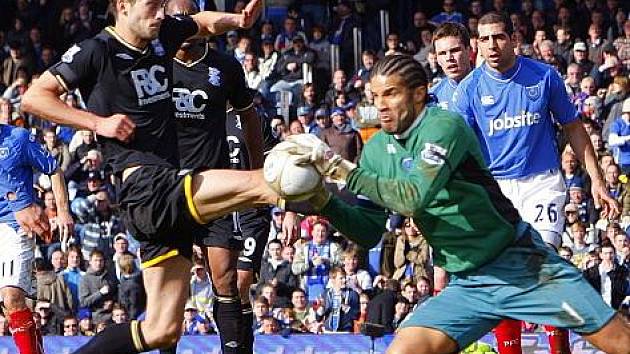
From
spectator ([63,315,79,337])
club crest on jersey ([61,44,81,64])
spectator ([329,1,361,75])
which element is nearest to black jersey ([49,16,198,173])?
club crest on jersey ([61,44,81,64])

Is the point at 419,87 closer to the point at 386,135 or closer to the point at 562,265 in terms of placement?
the point at 386,135

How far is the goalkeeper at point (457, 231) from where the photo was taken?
727 cm

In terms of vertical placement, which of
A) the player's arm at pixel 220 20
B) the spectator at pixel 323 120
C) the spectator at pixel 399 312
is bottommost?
the spectator at pixel 399 312

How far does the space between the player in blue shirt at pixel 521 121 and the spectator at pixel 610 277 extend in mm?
5293

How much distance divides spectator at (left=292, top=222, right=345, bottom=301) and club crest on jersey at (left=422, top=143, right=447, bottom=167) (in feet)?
32.2

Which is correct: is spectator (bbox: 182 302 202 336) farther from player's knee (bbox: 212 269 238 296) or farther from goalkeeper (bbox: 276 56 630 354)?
goalkeeper (bbox: 276 56 630 354)

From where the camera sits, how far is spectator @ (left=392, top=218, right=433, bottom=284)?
16.8m

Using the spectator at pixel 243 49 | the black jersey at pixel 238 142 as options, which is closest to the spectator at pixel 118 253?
the spectator at pixel 243 49

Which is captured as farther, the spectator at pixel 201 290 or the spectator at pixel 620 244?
the spectator at pixel 201 290

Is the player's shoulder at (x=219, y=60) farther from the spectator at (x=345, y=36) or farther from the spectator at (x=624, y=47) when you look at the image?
the spectator at (x=345, y=36)

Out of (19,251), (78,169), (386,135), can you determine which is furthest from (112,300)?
(386,135)

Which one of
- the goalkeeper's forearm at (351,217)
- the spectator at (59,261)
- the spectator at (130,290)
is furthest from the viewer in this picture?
the spectator at (59,261)

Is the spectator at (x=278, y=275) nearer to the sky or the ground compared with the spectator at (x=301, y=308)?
nearer to the sky

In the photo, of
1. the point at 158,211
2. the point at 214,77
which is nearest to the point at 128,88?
the point at 158,211
